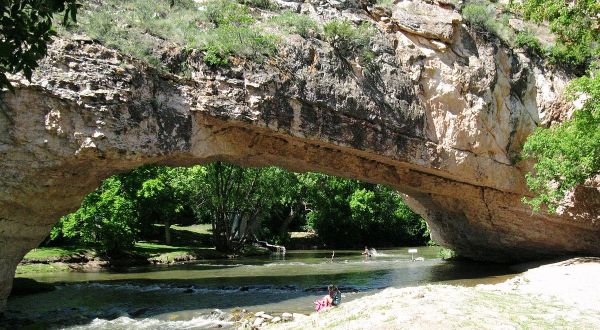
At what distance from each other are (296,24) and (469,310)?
37.2 ft

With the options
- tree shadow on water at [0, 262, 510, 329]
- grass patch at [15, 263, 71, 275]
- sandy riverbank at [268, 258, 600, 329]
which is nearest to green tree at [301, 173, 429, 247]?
tree shadow on water at [0, 262, 510, 329]

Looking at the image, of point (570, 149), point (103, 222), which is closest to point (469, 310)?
point (570, 149)

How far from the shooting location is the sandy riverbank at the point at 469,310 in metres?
8.80

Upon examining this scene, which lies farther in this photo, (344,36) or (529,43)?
(529,43)

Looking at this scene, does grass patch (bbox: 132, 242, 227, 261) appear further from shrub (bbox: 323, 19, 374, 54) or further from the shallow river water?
shrub (bbox: 323, 19, 374, 54)

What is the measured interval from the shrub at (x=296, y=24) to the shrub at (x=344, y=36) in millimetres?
564

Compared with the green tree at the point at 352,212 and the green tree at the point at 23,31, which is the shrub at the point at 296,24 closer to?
the green tree at the point at 23,31

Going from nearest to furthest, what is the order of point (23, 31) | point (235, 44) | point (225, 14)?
1. point (23, 31)
2. point (235, 44)
3. point (225, 14)

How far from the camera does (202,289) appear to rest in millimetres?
18172

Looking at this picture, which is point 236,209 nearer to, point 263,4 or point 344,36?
point 263,4

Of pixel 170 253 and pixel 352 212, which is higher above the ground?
pixel 352 212

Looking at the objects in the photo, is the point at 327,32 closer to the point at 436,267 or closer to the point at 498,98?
the point at 498,98

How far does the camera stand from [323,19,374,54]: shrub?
57.9ft

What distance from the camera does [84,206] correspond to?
2453 cm
